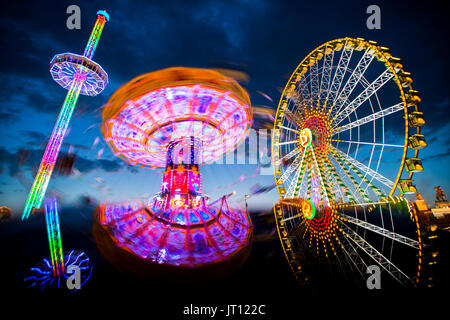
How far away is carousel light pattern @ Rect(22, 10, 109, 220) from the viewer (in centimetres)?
1516

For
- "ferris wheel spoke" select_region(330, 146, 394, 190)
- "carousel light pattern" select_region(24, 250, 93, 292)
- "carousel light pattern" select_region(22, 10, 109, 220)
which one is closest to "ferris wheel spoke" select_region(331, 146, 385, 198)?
"ferris wheel spoke" select_region(330, 146, 394, 190)

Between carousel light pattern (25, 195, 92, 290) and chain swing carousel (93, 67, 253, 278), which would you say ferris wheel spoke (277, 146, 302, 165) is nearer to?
chain swing carousel (93, 67, 253, 278)

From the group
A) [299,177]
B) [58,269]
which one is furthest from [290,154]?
[58,269]

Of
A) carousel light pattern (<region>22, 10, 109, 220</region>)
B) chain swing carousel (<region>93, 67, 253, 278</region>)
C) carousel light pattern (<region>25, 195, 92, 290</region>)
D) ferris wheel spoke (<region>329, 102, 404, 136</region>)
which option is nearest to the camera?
carousel light pattern (<region>25, 195, 92, 290</region>)

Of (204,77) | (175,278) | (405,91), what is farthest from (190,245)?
(405,91)

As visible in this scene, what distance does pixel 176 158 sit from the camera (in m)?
16.7

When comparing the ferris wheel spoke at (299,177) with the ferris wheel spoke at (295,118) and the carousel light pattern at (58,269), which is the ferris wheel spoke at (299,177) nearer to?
the ferris wheel spoke at (295,118)

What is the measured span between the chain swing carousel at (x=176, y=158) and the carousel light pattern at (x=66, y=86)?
239 inches

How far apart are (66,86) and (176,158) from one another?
13684mm

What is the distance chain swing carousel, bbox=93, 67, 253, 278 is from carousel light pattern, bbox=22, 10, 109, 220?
608 cm

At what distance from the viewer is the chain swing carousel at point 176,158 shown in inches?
272

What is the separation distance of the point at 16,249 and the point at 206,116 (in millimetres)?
12982

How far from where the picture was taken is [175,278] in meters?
5.12
